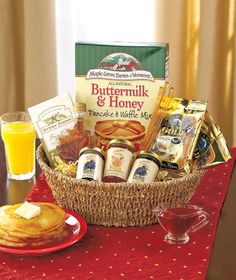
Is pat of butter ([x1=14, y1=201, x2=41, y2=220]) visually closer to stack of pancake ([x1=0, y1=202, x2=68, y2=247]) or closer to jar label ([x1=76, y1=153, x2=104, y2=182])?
stack of pancake ([x1=0, y1=202, x2=68, y2=247])

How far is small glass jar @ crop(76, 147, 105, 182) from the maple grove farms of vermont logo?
15 centimetres

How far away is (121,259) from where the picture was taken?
1.40m

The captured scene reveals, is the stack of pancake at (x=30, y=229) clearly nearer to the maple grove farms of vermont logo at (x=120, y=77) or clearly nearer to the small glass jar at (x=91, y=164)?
the small glass jar at (x=91, y=164)

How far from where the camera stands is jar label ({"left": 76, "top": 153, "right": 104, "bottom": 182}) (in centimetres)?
154

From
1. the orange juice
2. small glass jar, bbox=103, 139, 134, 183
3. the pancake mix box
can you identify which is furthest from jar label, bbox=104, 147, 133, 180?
the orange juice

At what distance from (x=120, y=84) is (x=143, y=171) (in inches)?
9.3

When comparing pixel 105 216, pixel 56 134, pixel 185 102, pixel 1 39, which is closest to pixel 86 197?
pixel 105 216

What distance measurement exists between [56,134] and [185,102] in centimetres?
32

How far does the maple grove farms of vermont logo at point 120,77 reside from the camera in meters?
1.65

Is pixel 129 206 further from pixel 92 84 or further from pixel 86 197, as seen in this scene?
pixel 92 84

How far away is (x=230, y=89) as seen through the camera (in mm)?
3053

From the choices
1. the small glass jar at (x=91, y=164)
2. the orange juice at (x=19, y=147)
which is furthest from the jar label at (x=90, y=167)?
the orange juice at (x=19, y=147)

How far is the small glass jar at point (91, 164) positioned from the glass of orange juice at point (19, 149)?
317 mm

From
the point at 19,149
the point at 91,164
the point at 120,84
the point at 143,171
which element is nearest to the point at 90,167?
the point at 91,164
